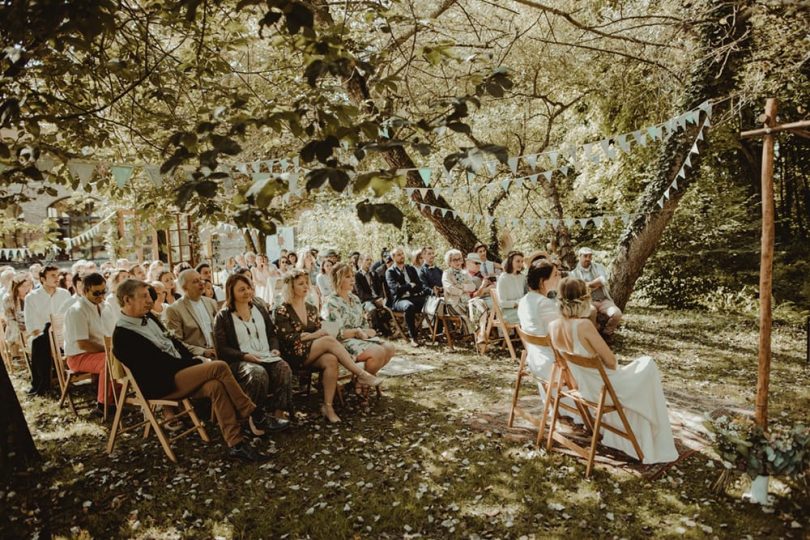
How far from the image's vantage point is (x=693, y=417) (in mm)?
4785

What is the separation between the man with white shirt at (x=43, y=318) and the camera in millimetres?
6266

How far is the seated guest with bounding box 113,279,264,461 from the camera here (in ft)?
13.6

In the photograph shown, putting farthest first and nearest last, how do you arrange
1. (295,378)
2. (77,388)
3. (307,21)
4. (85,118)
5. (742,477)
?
(77,388), (295,378), (85,118), (742,477), (307,21)

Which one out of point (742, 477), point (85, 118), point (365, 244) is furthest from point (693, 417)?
point (365, 244)

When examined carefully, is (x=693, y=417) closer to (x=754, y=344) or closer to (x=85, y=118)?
(x=754, y=344)

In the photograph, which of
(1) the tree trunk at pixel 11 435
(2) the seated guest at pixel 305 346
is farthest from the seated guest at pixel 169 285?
(1) the tree trunk at pixel 11 435

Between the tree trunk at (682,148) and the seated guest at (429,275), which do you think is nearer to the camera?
the tree trunk at (682,148)

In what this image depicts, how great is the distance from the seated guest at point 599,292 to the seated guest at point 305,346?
382 cm

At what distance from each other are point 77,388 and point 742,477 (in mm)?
6979

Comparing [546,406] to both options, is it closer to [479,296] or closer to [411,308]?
[479,296]

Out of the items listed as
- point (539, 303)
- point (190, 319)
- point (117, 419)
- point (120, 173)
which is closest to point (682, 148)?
point (539, 303)

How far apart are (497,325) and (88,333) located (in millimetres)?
5023

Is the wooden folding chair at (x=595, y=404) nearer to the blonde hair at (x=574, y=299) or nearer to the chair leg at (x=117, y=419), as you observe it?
the blonde hair at (x=574, y=299)

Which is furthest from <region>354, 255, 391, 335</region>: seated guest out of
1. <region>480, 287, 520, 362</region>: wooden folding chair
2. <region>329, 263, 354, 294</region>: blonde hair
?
<region>329, 263, 354, 294</region>: blonde hair
